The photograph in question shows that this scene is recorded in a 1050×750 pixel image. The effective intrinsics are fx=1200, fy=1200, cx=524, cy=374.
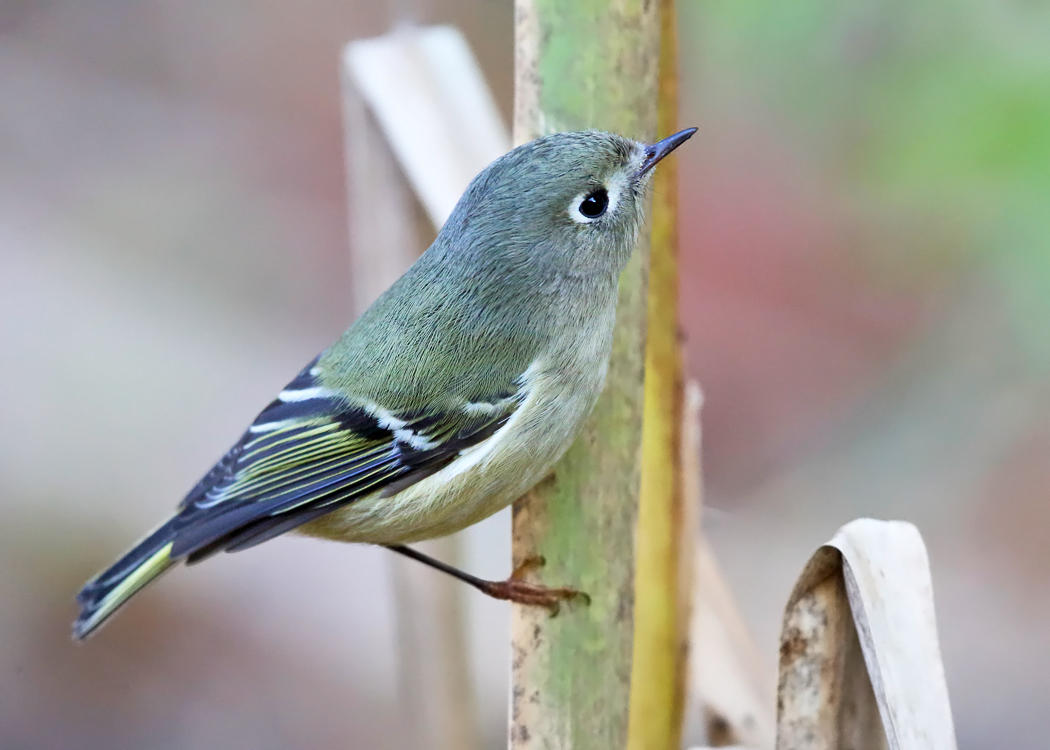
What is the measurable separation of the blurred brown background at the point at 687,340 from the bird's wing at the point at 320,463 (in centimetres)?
83

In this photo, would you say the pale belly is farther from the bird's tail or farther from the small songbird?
the bird's tail

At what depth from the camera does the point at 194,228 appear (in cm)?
394

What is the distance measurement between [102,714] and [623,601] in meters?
1.96

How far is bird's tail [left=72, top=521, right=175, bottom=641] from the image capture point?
6.18ft

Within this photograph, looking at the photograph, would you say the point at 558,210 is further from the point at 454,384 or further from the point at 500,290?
the point at 454,384

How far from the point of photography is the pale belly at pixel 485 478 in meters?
1.72

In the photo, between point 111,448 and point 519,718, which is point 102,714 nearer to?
point 111,448

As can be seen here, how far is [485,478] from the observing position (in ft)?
5.90

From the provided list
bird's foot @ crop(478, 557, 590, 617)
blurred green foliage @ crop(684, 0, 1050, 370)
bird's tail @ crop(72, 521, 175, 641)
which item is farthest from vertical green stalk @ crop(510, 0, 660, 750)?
blurred green foliage @ crop(684, 0, 1050, 370)

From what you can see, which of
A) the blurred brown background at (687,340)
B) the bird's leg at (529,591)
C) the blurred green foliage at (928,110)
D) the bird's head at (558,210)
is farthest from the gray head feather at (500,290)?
the blurred green foliage at (928,110)

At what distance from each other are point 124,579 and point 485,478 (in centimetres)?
62

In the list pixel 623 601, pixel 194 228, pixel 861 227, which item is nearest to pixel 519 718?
pixel 623 601

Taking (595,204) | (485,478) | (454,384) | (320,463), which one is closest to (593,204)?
(595,204)

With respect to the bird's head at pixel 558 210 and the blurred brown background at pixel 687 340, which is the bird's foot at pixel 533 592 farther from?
the blurred brown background at pixel 687 340
